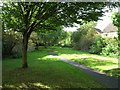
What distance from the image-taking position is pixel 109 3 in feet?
44.9

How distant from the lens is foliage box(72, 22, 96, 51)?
45.4 m

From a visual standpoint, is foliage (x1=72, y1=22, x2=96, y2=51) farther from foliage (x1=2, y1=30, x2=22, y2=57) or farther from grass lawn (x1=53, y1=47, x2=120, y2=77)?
foliage (x1=2, y1=30, x2=22, y2=57)

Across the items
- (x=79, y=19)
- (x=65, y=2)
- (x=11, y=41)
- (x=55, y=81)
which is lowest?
(x=55, y=81)

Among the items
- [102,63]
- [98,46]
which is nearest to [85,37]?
[98,46]

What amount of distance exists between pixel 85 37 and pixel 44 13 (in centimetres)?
3061

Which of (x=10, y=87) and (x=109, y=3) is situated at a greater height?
(x=109, y=3)

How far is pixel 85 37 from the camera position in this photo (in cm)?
4588

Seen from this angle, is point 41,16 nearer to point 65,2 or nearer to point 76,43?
point 65,2

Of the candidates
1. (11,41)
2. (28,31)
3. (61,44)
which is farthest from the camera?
(61,44)

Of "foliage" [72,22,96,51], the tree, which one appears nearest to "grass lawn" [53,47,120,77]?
the tree

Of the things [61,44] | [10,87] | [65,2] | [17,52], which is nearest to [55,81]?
[10,87]

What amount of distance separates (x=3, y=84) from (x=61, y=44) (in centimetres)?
7196

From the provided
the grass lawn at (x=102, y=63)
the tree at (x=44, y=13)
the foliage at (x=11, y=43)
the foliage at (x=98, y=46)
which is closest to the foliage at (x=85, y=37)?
the foliage at (x=98, y=46)

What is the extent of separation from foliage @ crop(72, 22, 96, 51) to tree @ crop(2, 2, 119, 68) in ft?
94.4
